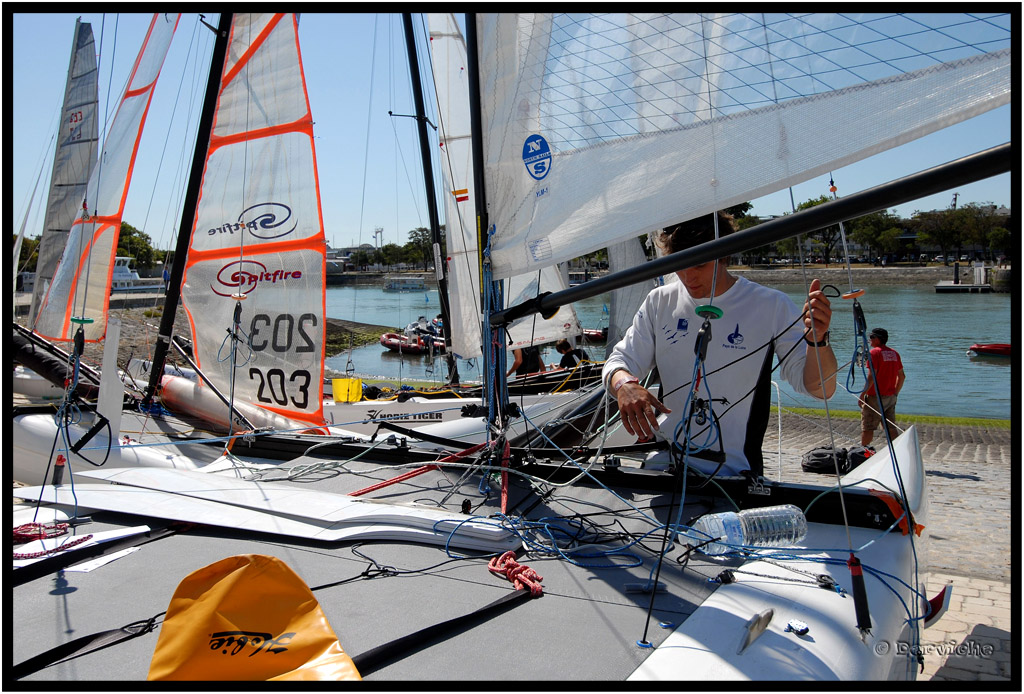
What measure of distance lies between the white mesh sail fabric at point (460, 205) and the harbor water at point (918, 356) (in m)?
0.94

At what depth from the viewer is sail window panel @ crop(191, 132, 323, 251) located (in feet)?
23.0

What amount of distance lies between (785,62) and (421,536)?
2276 millimetres

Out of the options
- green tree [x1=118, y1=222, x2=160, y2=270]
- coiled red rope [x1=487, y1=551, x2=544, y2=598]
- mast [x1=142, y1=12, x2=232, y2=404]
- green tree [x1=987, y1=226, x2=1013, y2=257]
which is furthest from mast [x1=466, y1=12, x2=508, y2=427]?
green tree [x1=118, y1=222, x2=160, y2=270]

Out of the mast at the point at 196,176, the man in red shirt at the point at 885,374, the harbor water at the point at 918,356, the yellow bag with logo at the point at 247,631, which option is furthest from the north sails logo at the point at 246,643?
the man in red shirt at the point at 885,374

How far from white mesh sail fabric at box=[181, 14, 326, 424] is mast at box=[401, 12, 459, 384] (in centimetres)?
421

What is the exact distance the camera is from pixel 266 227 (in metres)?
6.99

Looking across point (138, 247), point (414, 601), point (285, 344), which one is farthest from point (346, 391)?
point (138, 247)

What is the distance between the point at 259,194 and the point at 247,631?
6.19 m

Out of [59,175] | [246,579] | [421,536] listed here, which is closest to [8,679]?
[246,579]

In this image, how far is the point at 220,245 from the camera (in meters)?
7.08

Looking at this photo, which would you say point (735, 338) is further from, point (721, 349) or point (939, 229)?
point (939, 229)

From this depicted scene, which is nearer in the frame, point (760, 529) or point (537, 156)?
point (760, 529)

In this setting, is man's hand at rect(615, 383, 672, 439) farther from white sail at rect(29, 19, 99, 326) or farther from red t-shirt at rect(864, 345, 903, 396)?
white sail at rect(29, 19, 99, 326)

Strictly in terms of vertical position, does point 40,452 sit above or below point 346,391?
below
